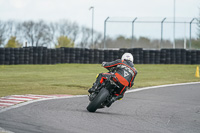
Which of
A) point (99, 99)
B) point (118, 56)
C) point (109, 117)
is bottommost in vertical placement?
point (109, 117)

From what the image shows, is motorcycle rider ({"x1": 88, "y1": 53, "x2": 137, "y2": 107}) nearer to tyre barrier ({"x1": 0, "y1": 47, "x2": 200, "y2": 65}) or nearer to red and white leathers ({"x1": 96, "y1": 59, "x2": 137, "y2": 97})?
red and white leathers ({"x1": 96, "y1": 59, "x2": 137, "y2": 97})

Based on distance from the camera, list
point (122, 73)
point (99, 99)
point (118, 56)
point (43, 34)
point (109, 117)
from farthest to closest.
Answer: point (43, 34)
point (118, 56)
point (122, 73)
point (99, 99)
point (109, 117)

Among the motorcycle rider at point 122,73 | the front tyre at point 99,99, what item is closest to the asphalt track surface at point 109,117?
the front tyre at point 99,99

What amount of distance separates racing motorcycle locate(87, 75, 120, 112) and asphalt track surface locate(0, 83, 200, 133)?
20 cm

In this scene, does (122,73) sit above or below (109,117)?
above

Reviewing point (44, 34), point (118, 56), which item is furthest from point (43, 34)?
point (118, 56)

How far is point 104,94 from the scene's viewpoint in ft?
27.6

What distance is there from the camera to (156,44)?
107 feet

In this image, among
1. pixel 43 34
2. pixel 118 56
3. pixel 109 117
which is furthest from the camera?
pixel 43 34

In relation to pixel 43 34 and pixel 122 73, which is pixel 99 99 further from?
pixel 43 34

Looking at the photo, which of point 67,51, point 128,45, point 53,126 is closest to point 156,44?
point 128,45

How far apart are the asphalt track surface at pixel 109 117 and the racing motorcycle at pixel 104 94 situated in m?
0.20

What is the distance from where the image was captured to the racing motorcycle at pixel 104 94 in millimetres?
8383

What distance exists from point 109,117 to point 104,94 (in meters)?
0.64
